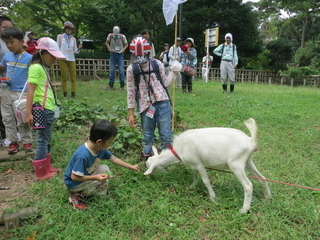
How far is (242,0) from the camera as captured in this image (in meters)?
23.1

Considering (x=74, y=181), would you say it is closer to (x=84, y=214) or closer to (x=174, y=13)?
(x=84, y=214)

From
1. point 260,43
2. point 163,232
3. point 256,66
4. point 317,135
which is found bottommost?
point 163,232

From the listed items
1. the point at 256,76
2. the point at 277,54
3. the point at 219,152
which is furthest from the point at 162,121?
the point at 277,54

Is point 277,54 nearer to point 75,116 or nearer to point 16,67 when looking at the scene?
point 75,116

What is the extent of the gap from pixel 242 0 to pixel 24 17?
17.3 meters

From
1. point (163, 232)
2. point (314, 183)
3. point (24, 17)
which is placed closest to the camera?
point (163, 232)

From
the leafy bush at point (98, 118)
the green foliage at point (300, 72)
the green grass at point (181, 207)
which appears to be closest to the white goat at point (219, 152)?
the green grass at point (181, 207)

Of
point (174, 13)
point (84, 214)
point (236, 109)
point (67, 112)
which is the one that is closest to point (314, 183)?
point (84, 214)

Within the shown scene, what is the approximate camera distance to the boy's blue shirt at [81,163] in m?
2.82

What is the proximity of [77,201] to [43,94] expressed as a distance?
4.72 feet

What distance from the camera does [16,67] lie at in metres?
3.89

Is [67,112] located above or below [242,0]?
below

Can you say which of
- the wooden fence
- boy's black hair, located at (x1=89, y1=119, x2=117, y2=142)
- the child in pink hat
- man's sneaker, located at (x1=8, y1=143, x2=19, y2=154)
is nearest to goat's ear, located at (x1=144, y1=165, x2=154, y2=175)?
boy's black hair, located at (x1=89, y1=119, x2=117, y2=142)

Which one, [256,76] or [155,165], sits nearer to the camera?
[155,165]
